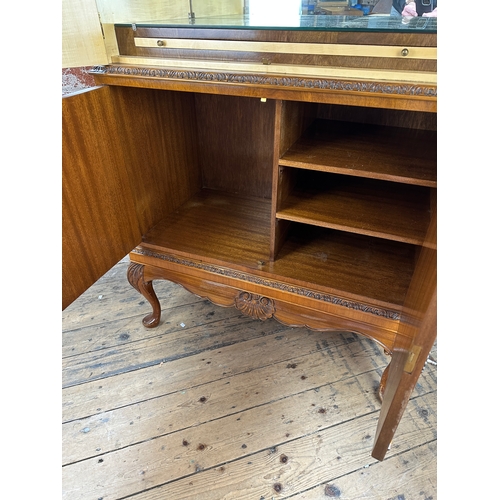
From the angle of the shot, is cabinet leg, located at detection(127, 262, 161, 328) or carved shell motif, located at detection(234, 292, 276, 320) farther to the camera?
cabinet leg, located at detection(127, 262, 161, 328)

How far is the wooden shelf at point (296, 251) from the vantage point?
32.6 inches

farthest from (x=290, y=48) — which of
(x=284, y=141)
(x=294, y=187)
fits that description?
(x=294, y=187)

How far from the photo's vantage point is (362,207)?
0.82 metres

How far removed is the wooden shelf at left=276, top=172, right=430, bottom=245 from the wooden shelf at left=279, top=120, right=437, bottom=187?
0.37 feet

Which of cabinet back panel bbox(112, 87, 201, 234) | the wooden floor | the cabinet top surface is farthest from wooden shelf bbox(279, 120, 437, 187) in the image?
the wooden floor

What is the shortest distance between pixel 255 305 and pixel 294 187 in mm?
304

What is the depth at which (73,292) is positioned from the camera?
70cm

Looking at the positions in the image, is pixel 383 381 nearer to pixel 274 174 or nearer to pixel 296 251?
pixel 296 251

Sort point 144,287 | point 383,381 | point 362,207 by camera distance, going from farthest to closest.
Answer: point 144,287, point 383,381, point 362,207

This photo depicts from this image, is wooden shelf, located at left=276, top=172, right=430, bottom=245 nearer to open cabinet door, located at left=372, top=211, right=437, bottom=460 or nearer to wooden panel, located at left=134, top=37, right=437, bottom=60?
open cabinet door, located at left=372, top=211, right=437, bottom=460

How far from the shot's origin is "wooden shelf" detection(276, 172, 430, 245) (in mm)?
748

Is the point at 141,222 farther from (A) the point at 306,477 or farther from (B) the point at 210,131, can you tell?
(A) the point at 306,477

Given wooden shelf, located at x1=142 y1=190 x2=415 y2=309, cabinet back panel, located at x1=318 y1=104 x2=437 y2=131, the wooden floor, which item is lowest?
the wooden floor
